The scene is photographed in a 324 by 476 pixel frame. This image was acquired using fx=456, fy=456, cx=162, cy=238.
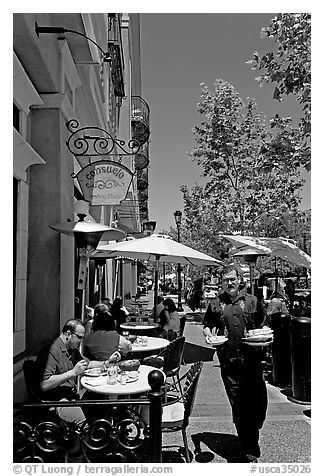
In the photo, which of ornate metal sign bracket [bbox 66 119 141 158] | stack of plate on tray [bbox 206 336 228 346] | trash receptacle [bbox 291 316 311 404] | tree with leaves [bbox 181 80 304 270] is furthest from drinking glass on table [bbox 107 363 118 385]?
tree with leaves [bbox 181 80 304 270]

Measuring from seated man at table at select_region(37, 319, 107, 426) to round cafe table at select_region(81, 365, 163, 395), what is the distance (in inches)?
7.9

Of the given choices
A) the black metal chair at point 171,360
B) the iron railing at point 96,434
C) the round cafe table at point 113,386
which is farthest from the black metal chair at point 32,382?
the black metal chair at point 171,360

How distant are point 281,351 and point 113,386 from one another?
447 centimetres

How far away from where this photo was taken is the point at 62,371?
4246mm

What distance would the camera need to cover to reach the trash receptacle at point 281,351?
8.03 m

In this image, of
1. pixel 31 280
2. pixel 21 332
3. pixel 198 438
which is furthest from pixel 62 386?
pixel 198 438

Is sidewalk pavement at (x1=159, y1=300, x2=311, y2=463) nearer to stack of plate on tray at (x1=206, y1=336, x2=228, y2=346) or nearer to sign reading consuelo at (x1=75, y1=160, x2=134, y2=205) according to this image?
stack of plate on tray at (x1=206, y1=336, x2=228, y2=346)

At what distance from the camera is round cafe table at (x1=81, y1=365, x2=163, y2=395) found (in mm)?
4306

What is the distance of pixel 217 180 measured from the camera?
1892cm

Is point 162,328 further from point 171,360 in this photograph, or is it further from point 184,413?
point 184,413

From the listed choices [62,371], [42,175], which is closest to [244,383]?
[62,371]

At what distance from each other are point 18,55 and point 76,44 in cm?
174

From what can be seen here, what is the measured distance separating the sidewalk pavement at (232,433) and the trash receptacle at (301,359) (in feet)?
0.71

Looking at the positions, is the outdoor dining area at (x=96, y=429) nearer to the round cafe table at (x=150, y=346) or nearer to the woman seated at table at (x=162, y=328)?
the round cafe table at (x=150, y=346)
